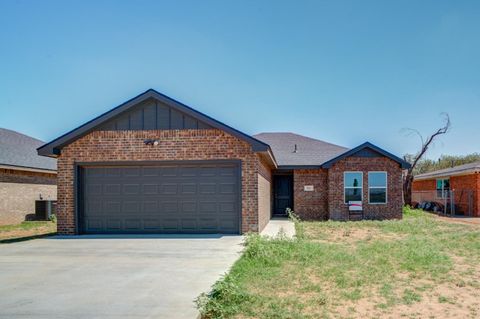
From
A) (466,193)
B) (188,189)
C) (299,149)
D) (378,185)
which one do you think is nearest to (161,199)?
(188,189)

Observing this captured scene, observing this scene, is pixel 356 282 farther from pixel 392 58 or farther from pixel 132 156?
pixel 392 58

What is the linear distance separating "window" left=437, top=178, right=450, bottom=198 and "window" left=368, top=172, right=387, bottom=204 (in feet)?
34.2

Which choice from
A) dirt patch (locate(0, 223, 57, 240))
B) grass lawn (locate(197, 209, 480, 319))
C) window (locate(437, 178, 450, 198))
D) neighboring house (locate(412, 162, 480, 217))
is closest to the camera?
grass lawn (locate(197, 209, 480, 319))

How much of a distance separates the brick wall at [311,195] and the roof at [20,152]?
1355 cm

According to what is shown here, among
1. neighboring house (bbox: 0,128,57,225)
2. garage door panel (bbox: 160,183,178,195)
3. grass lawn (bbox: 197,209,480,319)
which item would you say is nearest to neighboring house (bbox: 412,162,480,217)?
grass lawn (bbox: 197,209,480,319)

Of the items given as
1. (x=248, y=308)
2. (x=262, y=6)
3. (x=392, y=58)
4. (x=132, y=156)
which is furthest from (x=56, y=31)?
(x=392, y=58)

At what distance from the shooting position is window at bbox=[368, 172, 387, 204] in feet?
60.2

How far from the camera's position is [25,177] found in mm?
19391

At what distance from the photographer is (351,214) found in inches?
720

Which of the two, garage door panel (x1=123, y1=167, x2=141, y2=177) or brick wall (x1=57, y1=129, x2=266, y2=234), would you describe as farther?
garage door panel (x1=123, y1=167, x2=141, y2=177)

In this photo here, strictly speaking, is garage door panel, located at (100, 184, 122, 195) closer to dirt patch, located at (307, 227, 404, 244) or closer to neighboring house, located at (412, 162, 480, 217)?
dirt patch, located at (307, 227, 404, 244)

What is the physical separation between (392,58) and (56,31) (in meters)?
12.3

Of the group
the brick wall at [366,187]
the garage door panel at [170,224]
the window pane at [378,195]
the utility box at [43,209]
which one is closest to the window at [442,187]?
the brick wall at [366,187]

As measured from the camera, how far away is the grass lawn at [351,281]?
201 inches
